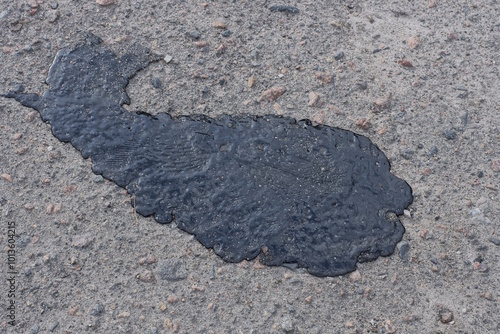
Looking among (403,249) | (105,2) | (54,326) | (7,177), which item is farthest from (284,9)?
(54,326)

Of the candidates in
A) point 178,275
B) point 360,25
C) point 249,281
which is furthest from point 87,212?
point 360,25

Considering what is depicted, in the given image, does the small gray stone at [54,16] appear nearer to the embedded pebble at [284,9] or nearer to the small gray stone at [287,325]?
the embedded pebble at [284,9]

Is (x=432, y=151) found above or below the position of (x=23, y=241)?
above

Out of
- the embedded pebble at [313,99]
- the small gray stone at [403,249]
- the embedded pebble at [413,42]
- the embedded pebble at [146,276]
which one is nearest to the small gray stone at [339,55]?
the embedded pebble at [313,99]

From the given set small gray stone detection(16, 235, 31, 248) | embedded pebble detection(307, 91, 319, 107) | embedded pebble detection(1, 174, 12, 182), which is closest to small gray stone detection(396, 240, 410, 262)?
embedded pebble detection(307, 91, 319, 107)

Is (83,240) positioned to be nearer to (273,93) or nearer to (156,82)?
(156,82)

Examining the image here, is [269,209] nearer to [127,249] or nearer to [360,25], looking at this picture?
[127,249]

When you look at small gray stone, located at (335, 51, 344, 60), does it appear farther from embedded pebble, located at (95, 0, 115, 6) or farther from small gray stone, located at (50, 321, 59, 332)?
small gray stone, located at (50, 321, 59, 332)
